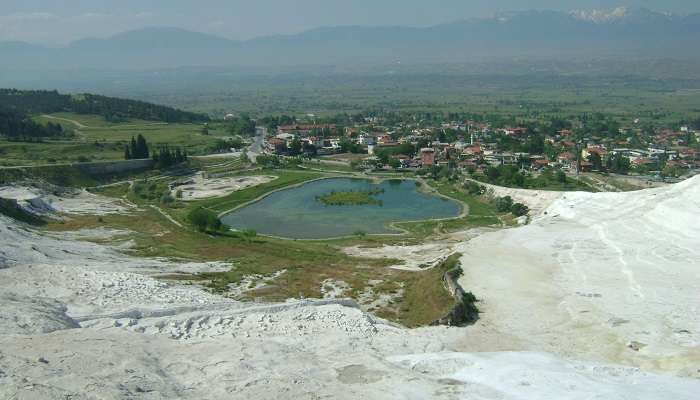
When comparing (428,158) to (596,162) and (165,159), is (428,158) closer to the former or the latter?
(596,162)

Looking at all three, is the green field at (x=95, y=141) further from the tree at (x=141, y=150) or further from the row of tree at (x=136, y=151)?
the tree at (x=141, y=150)

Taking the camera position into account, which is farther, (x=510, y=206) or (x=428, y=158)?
(x=428, y=158)

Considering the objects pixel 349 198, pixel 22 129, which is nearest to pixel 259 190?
pixel 349 198

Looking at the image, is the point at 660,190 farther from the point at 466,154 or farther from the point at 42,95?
the point at 42,95

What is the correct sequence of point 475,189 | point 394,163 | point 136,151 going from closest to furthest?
1. point 475,189
2. point 136,151
3. point 394,163

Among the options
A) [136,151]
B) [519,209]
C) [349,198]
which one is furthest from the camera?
[136,151]

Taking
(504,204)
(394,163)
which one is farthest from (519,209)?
(394,163)

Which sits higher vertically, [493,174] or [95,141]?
[95,141]

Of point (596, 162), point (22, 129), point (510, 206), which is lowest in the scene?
point (510, 206)
